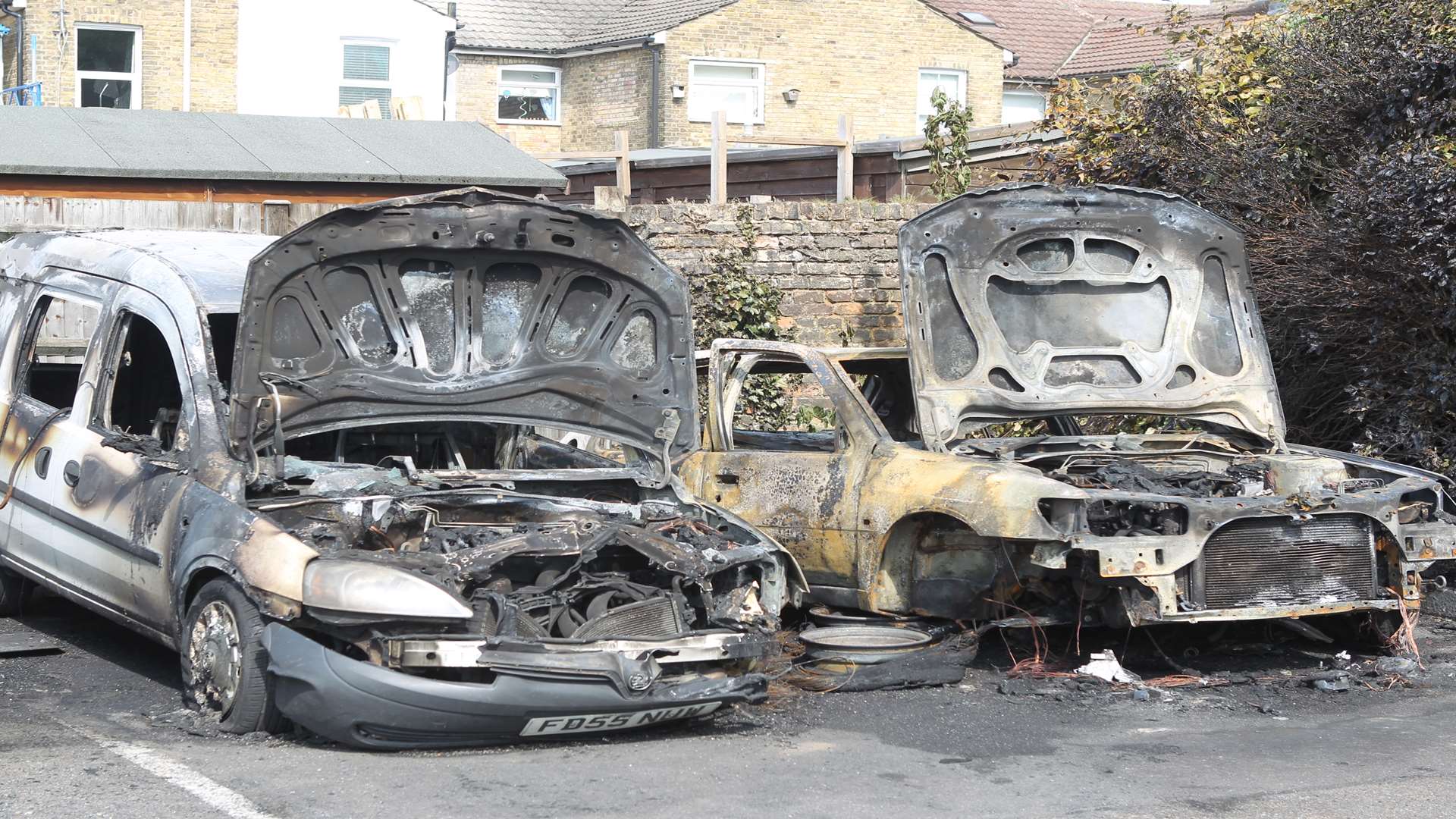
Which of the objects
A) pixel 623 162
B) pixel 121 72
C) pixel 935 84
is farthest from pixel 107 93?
pixel 935 84

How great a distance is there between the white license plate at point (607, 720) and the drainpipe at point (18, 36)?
80.4 feet

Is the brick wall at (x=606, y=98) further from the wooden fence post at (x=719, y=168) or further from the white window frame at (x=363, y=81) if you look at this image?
the wooden fence post at (x=719, y=168)

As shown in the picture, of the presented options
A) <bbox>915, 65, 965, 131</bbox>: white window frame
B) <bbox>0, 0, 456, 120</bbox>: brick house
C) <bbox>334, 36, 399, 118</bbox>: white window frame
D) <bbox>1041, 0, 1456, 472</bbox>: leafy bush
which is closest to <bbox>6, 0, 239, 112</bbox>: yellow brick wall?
<bbox>0, 0, 456, 120</bbox>: brick house

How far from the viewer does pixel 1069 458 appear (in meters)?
8.29

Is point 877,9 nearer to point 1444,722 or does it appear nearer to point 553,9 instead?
point 553,9

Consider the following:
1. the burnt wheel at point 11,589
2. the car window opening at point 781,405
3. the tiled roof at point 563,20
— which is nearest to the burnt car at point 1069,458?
the burnt wheel at point 11,589

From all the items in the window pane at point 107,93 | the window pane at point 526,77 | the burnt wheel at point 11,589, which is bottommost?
the burnt wheel at point 11,589

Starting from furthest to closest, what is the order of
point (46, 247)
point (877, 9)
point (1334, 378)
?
point (877, 9)
point (1334, 378)
point (46, 247)

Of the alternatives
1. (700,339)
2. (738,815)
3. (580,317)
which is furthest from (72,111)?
(738,815)

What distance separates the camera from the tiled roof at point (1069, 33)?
120ft

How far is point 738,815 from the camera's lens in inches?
213

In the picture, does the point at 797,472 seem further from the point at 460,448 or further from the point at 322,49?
the point at 322,49

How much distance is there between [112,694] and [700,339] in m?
7.78

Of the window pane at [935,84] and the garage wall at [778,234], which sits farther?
the window pane at [935,84]
